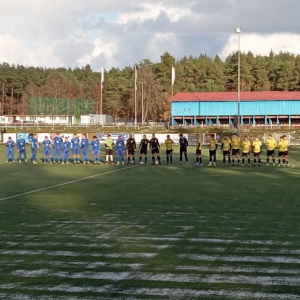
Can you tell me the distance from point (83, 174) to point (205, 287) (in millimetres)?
17704

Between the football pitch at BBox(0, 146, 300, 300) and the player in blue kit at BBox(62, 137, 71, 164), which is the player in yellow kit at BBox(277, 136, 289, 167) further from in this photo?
the player in blue kit at BBox(62, 137, 71, 164)

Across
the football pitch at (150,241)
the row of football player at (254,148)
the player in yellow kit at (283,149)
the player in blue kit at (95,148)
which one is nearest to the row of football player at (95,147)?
the player in blue kit at (95,148)

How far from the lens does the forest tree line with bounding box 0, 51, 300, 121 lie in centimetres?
10638

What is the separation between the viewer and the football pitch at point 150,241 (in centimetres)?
697

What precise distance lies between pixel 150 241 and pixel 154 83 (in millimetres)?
95996

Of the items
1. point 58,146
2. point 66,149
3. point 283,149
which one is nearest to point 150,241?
point 283,149

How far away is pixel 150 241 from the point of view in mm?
9773

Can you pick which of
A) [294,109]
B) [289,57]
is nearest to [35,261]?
[294,109]

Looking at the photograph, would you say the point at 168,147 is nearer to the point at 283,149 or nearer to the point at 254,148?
the point at 254,148

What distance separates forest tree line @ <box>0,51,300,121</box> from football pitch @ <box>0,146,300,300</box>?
85.6 m

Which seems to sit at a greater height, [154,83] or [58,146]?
[154,83]

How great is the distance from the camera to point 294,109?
76.2 meters

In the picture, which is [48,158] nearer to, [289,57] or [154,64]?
[154,64]

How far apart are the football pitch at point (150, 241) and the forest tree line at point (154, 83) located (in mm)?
85604
